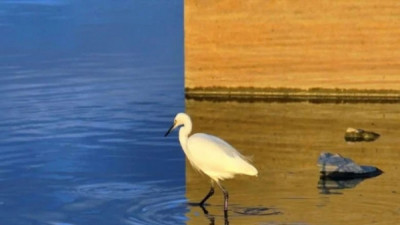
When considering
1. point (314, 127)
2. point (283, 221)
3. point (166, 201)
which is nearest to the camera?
point (283, 221)

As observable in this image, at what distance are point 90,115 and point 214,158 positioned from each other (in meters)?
4.52

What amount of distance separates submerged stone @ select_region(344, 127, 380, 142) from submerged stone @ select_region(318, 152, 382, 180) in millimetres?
1294

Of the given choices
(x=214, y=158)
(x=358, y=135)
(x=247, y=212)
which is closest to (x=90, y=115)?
(x=358, y=135)

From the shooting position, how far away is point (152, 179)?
11859 millimetres

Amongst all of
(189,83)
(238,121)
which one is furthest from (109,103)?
(238,121)

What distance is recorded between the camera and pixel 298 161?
12508 mm

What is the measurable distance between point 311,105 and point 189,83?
4.93 ft

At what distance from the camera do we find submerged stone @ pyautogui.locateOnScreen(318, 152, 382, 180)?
464 inches

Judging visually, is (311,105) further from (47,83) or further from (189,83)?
(47,83)

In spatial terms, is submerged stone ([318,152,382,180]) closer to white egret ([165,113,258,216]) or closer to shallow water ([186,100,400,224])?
shallow water ([186,100,400,224])

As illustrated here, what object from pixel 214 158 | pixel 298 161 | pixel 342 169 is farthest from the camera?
pixel 298 161

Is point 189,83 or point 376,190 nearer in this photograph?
point 376,190

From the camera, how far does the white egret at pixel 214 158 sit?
10.6m

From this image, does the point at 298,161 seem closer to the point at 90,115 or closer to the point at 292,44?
the point at 292,44
